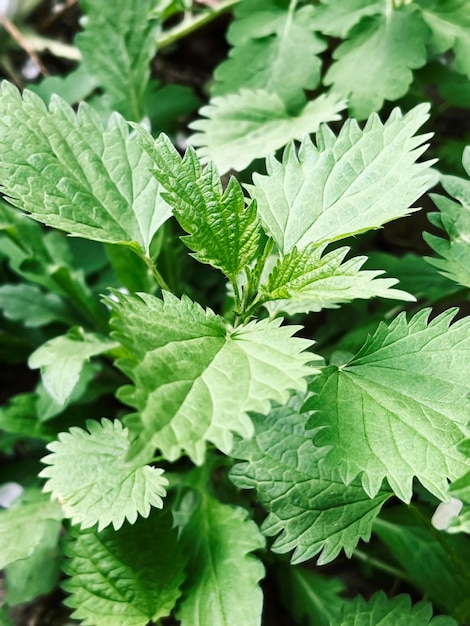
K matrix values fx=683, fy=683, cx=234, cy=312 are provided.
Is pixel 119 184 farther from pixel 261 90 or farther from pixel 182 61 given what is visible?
pixel 182 61

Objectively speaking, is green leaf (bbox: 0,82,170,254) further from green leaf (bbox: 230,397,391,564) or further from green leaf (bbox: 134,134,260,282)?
green leaf (bbox: 230,397,391,564)

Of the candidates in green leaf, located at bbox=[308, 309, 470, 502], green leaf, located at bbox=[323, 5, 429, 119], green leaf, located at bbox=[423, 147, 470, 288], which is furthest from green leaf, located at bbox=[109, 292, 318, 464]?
green leaf, located at bbox=[323, 5, 429, 119]

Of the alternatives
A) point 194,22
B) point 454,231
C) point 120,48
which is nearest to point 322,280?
point 454,231

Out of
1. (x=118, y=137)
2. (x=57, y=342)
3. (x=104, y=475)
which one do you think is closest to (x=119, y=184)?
(x=118, y=137)

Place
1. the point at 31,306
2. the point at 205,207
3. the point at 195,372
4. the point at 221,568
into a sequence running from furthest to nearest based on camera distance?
the point at 31,306
the point at 221,568
the point at 205,207
the point at 195,372

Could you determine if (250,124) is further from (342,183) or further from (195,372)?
(195,372)
